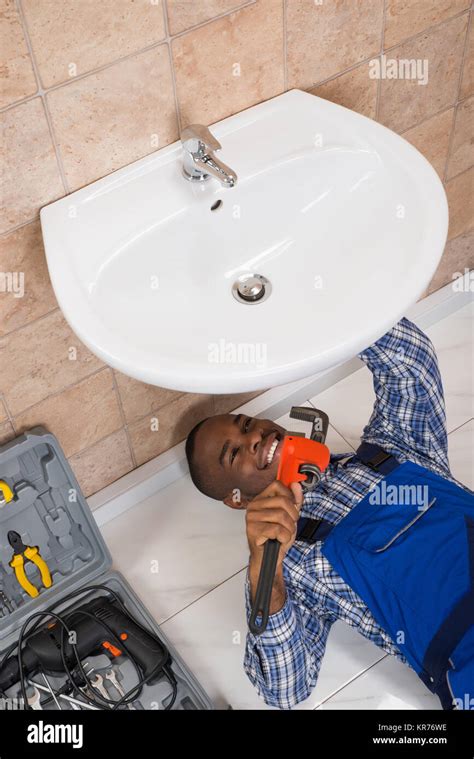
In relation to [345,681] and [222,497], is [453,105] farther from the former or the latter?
[345,681]

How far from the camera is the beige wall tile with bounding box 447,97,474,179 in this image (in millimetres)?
1807

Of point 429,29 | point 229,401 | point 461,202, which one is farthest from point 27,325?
point 461,202

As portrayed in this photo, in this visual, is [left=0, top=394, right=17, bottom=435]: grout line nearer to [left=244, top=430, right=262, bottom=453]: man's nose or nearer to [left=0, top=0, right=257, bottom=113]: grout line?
[left=244, top=430, right=262, bottom=453]: man's nose

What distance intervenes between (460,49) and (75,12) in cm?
92

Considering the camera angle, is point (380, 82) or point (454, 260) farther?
point (454, 260)

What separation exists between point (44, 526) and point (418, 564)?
0.78m

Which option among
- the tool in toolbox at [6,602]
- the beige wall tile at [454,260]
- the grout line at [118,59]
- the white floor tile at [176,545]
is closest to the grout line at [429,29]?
the grout line at [118,59]

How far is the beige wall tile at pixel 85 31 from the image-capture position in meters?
1.08

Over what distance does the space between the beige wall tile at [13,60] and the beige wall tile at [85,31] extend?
0.02 m

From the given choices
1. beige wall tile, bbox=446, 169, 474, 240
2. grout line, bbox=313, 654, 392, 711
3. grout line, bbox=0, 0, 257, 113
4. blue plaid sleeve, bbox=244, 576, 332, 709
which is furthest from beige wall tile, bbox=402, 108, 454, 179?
grout line, bbox=313, 654, 392, 711

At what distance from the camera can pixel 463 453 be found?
197 cm

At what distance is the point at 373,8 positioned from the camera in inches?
56.2

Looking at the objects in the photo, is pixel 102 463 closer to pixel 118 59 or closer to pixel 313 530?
pixel 313 530

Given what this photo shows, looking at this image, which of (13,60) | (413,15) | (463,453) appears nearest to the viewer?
(13,60)
